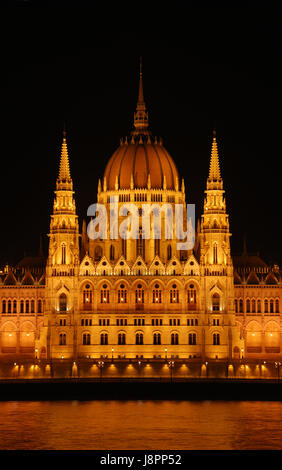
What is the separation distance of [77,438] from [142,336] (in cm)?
4413

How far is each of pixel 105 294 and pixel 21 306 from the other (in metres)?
12.1

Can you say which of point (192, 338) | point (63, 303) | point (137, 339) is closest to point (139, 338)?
point (137, 339)

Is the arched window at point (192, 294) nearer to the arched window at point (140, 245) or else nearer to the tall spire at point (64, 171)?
the arched window at point (140, 245)

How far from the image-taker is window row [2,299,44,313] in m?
199

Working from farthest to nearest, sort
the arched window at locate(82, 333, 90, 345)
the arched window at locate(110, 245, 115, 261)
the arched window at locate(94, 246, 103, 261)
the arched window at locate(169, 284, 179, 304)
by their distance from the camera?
the arched window at locate(94, 246, 103, 261), the arched window at locate(110, 245, 115, 261), the arched window at locate(169, 284, 179, 304), the arched window at locate(82, 333, 90, 345)

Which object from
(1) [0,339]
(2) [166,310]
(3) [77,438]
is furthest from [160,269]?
(3) [77,438]

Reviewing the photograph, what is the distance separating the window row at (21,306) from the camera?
199 m

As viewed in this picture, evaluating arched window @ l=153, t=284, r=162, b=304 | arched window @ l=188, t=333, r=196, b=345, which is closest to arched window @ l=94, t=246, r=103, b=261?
arched window @ l=153, t=284, r=162, b=304

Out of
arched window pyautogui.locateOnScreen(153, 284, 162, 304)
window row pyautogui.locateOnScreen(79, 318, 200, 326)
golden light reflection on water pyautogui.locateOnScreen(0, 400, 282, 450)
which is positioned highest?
arched window pyautogui.locateOnScreen(153, 284, 162, 304)

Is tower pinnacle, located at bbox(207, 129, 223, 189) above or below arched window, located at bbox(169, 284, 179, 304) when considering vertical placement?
above

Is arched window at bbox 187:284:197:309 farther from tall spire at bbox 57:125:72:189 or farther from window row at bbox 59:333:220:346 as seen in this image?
tall spire at bbox 57:125:72:189

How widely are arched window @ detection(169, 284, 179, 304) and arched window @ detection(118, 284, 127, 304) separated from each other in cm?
493

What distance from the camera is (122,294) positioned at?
192m

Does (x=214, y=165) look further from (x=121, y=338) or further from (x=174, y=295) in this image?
(x=121, y=338)
